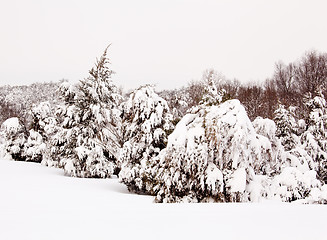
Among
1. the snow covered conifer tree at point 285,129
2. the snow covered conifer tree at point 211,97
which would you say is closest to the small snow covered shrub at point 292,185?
the snow covered conifer tree at point 211,97

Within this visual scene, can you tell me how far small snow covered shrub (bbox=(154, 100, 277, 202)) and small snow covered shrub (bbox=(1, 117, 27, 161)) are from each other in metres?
14.9

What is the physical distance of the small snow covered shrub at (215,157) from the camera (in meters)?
5.90

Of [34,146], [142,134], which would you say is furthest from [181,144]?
[34,146]

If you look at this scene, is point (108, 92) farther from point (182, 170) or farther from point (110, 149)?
point (182, 170)

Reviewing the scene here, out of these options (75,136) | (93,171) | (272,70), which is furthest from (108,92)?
(272,70)

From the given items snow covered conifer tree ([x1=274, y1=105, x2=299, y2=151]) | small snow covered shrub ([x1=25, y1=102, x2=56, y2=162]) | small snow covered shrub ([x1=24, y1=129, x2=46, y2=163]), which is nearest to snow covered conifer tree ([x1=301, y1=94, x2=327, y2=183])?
snow covered conifer tree ([x1=274, y1=105, x2=299, y2=151])

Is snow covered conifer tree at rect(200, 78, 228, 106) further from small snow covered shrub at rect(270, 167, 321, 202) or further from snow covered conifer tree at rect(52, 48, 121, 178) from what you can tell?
snow covered conifer tree at rect(52, 48, 121, 178)

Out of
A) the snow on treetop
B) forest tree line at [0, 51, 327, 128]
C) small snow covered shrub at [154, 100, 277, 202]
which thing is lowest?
small snow covered shrub at [154, 100, 277, 202]

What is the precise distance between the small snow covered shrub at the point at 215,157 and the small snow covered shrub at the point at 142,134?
2.29 metres

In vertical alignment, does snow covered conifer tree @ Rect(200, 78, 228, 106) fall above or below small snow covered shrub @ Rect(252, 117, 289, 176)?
above

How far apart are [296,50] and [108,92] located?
23.0 m

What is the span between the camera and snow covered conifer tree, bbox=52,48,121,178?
36.0 ft

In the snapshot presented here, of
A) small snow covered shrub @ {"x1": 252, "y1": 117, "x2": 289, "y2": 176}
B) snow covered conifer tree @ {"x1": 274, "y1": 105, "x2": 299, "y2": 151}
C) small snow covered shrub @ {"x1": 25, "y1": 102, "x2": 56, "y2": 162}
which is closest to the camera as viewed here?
Result: small snow covered shrub @ {"x1": 252, "y1": 117, "x2": 289, "y2": 176}

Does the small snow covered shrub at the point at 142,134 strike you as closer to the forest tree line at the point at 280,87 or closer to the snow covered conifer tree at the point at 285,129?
the snow covered conifer tree at the point at 285,129
